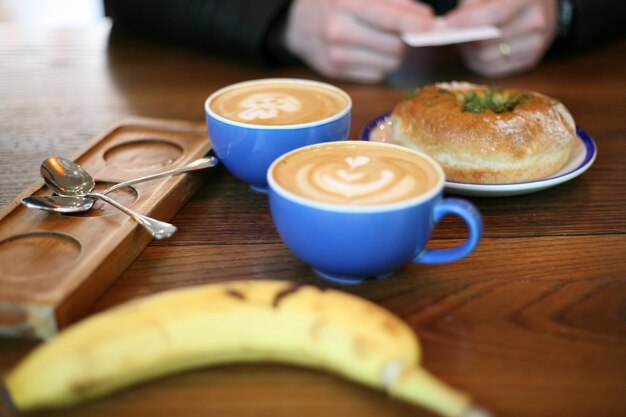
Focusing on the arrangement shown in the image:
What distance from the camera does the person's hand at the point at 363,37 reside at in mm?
1691

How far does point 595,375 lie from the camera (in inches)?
28.5

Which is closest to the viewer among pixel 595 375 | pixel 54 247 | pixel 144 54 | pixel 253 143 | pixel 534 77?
pixel 595 375

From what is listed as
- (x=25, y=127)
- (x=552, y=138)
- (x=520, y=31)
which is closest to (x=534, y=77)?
(x=520, y=31)

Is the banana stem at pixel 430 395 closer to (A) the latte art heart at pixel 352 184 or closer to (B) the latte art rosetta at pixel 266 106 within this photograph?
(A) the latte art heart at pixel 352 184

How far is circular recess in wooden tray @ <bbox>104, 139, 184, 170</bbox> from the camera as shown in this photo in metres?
1.21

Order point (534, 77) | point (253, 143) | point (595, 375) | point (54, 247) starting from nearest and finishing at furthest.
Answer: point (595, 375) → point (54, 247) → point (253, 143) → point (534, 77)

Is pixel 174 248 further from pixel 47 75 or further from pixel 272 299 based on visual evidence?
pixel 47 75

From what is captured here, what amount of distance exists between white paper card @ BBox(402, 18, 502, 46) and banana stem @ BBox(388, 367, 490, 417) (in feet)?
3.42

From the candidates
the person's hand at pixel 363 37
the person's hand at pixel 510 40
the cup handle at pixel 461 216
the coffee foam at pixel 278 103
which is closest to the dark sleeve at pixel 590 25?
the person's hand at pixel 510 40

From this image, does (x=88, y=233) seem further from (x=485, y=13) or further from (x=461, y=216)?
(x=485, y=13)

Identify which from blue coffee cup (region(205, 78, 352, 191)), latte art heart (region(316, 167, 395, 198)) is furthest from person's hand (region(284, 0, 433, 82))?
latte art heart (region(316, 167, 395, 198))

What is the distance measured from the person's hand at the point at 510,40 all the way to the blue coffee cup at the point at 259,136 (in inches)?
28.7

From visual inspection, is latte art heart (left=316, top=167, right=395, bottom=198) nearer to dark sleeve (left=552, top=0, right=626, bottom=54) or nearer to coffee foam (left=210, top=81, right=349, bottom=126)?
coffee foam (left=210, top=81, right=349, bottom=126)

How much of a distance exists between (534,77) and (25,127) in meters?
1.26
